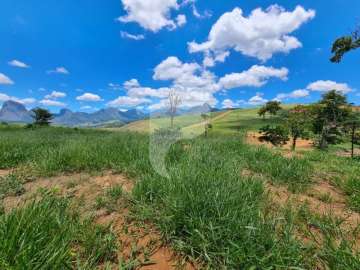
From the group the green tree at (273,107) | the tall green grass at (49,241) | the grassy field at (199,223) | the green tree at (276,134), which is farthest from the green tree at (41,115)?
the tall green grass at (49,241)

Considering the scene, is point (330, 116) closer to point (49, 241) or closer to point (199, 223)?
point (199, 223)

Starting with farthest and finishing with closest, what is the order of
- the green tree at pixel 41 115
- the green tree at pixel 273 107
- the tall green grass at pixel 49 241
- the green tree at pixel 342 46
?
the green tree at pixel 273 107 < the green tree at pixel 41 115 < the green tree at pixel 342 46 < the tall green grass at pixel 49 241

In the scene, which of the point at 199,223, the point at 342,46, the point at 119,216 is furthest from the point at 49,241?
the point at 342,46

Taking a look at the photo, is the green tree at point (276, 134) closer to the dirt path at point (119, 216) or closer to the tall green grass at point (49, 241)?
the dirt path at point (119, 216)

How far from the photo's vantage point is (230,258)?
5.33 feet

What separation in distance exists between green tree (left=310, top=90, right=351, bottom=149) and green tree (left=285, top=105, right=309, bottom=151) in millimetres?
1128

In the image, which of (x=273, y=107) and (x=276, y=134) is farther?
(x=273, y=107)

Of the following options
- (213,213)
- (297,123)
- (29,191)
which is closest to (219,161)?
(213,213)

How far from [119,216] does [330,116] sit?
102 ft

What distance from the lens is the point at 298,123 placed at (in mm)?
24469

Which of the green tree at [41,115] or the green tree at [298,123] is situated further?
the green tree at [41,115]

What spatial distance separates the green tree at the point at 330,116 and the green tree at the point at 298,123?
113 centimetres

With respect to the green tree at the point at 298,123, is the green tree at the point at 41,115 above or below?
above

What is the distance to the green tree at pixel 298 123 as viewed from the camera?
24.1 meters
